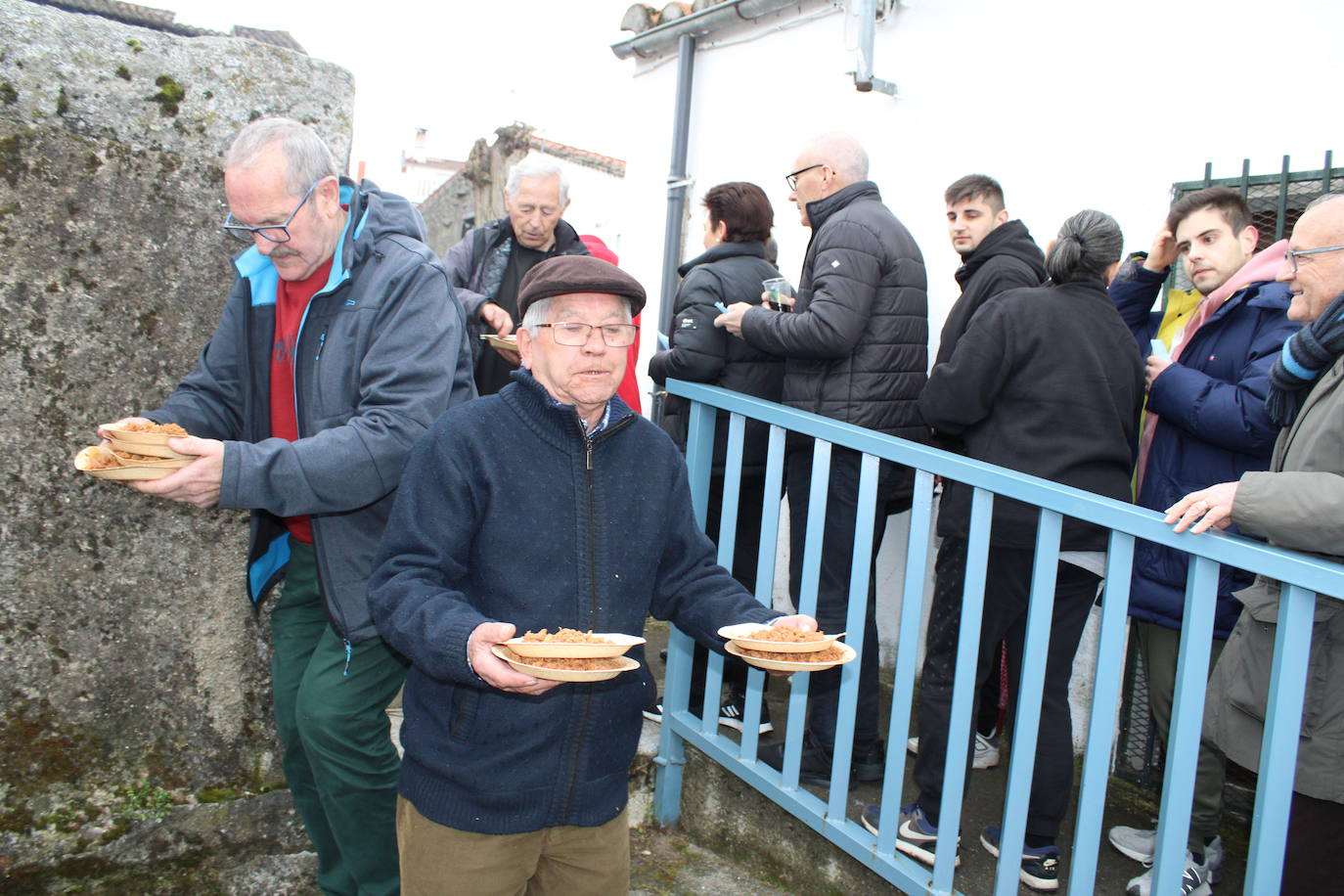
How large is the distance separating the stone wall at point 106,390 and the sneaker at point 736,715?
5.28 feet

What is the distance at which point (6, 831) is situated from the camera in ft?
9.46

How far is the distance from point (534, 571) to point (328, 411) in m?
0.77

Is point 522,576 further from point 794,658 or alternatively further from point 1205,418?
point 1205,418

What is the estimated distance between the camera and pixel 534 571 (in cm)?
212

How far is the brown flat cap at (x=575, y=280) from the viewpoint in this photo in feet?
6.89

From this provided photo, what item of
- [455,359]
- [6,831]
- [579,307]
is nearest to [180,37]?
[455,359]

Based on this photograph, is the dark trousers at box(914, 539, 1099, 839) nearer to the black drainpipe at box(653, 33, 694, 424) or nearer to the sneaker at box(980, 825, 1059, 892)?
the sneaker at box(980, 825, 1059, 892)

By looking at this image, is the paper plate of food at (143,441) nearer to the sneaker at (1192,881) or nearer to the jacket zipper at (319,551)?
the jacket zipper at (319,551)

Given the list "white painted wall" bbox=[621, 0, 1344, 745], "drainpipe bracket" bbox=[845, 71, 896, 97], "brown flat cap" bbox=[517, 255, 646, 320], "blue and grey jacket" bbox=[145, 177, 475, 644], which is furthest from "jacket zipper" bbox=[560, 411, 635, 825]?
"drainpipe bracket" bbox=[845, 71, 896, 97]

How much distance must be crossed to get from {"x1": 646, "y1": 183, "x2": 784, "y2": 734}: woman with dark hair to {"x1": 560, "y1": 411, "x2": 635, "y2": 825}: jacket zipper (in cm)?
145

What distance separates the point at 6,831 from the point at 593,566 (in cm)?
193

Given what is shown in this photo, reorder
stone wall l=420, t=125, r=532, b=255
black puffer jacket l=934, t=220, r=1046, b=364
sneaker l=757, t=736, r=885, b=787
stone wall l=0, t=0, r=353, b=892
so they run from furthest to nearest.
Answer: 1. stone wall l=420, t=125, r=532, b=255
2. black puffer jacket l=934, t=220, r=1046, b=364
3. sneaker l=757, t=736, r=885, b=787
4. stone wall l=0, t=0, r=353, b=892

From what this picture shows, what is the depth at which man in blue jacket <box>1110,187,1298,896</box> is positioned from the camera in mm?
2951

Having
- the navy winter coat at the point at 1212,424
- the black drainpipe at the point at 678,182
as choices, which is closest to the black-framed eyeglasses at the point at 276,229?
the navy winter coat at the point at 1212,424
